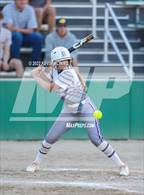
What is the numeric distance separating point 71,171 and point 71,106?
93 centimetres

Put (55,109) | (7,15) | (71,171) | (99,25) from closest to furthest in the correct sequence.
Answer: (71,171)
(55,109)
(7,15)
(99,25)

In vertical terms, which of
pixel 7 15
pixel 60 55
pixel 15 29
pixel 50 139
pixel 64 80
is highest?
pixel 60 55

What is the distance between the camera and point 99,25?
17078 millimetres

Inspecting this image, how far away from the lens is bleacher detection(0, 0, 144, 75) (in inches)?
652

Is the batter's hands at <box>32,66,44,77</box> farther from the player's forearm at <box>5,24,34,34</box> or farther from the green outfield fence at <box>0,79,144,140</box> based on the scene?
the player's forearm at <box>5,24,34,34</box>

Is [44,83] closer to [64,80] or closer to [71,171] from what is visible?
[64,80]

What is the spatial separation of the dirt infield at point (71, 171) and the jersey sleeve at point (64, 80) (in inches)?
47.4

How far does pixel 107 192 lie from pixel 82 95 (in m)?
1.78

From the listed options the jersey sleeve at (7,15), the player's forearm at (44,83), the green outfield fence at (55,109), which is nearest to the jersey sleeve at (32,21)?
the jersey sleeve at (7,15)

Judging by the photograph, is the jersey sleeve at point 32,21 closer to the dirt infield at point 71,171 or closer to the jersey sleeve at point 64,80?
the dirt infield at point 71,171

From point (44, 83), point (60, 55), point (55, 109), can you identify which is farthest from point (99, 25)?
point (60, 55)

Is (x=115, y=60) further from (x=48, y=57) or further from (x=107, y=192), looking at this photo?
(x=107, y=192)

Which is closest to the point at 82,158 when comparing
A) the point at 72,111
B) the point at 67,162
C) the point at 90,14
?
the point at 67,162

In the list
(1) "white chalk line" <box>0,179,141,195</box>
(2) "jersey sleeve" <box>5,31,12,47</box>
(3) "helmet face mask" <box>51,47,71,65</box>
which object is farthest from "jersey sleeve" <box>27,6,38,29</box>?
(1) "white chalk line" <box>0,179,141,195</box>
